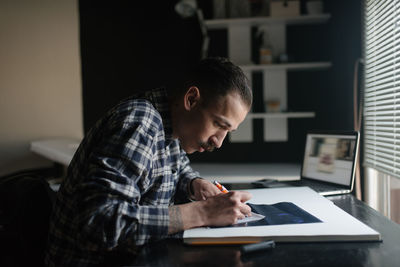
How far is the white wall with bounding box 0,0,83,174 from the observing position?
317 cm

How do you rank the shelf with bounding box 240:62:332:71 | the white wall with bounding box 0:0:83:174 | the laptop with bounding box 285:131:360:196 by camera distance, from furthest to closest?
the white wall with bounding box 0:0:83:174, the shelf with bounding box 240:62:332:71, the laptop with bounding box 285:131:360:196

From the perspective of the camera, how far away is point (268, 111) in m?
2.73

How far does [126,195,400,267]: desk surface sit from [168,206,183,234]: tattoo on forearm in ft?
0.10

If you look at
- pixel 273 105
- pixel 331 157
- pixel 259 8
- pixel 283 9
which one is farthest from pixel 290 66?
pixel 331 157

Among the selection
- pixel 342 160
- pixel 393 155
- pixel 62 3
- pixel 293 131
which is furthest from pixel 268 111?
pixel 62 3

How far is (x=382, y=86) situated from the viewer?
2.01m

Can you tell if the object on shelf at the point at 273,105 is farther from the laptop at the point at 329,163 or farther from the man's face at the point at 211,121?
the man's face at the point at 211,121

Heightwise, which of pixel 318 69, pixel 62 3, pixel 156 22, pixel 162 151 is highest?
pixel 62 3

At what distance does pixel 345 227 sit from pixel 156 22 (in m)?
2.72

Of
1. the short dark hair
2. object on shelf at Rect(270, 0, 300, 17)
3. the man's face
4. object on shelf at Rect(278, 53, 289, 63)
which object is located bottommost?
the man's face

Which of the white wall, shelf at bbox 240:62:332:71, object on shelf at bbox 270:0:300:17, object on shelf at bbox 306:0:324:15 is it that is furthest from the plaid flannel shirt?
the white wall

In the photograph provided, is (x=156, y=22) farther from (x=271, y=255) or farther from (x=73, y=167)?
Result: (x=271, y=255)

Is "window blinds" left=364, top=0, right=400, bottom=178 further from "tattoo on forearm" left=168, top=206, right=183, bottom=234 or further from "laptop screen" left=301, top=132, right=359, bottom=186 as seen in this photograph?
"tattoo on forearm" left=168, top=206, right=183, bottom=234

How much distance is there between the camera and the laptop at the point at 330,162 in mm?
1454
